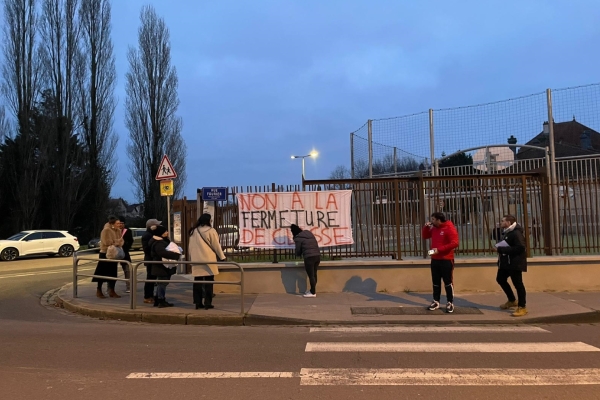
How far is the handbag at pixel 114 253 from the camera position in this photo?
377 inches

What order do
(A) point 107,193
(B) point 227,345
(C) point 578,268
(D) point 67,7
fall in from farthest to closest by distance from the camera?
(A) point 107,193 → (D) point 67,7 → (C) point 578,268 → (B) point 227,345

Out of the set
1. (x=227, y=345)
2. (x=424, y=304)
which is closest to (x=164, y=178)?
(x=227, y=345)

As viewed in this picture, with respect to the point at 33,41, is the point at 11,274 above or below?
below

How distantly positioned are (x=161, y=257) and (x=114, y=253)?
1.48 meters

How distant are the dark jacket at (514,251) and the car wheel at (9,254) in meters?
21.6

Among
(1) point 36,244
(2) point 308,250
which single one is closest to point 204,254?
(2) point 308,250

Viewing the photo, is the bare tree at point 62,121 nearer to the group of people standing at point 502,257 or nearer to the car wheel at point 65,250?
the car wheel at point 65,250

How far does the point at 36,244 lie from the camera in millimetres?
22734

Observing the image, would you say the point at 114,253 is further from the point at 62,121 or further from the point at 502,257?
the point at 62,121

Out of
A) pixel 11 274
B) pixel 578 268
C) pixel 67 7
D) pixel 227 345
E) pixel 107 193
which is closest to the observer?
pixel 227 345

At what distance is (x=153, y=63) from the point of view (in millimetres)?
38094

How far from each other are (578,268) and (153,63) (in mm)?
35540

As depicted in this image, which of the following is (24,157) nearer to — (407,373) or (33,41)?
(33,41)

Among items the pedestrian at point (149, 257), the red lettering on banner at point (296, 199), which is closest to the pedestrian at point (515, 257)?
the red lettering on banner at point (296, 199)
